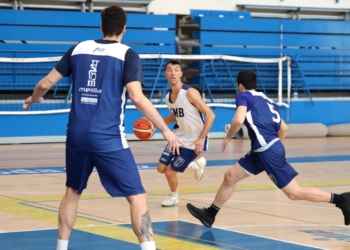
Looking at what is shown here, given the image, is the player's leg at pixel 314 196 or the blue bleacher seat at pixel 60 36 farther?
the blue bleacher seat at pixel 60 36

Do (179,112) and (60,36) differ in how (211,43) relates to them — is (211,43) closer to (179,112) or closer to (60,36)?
(60,36)

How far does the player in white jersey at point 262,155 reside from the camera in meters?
7.09

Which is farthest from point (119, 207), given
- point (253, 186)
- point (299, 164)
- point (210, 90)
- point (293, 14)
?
point (293, 14)

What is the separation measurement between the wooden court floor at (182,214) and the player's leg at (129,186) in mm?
1305

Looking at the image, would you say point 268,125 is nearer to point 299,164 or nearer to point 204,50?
point 299,164

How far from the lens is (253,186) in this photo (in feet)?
35.3

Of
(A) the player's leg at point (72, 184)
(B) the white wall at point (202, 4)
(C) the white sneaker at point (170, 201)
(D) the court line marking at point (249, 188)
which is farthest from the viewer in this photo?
(B) the white wall at point (202, 4)

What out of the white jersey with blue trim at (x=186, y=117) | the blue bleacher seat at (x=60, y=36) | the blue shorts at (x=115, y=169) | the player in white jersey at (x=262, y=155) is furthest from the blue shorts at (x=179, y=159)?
the blue bleacher seat at (x=60, y=36)

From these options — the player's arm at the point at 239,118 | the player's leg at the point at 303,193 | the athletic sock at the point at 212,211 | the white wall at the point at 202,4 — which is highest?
the white wall at the point at 202,4

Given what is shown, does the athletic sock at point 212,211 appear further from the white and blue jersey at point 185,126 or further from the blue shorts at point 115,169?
the blue shorts at point 115,169

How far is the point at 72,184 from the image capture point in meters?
5.40

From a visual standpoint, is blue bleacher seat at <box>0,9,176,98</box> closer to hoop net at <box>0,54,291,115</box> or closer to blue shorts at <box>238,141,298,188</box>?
hoop net at <box>0,54,291,115</box>

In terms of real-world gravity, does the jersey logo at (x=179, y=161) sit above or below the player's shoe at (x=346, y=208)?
above

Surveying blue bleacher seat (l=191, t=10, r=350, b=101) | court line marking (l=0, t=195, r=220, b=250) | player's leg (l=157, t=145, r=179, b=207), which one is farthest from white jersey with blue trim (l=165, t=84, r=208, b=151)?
blue bleacher seat (l=191, t=10, r=350, b=101)
